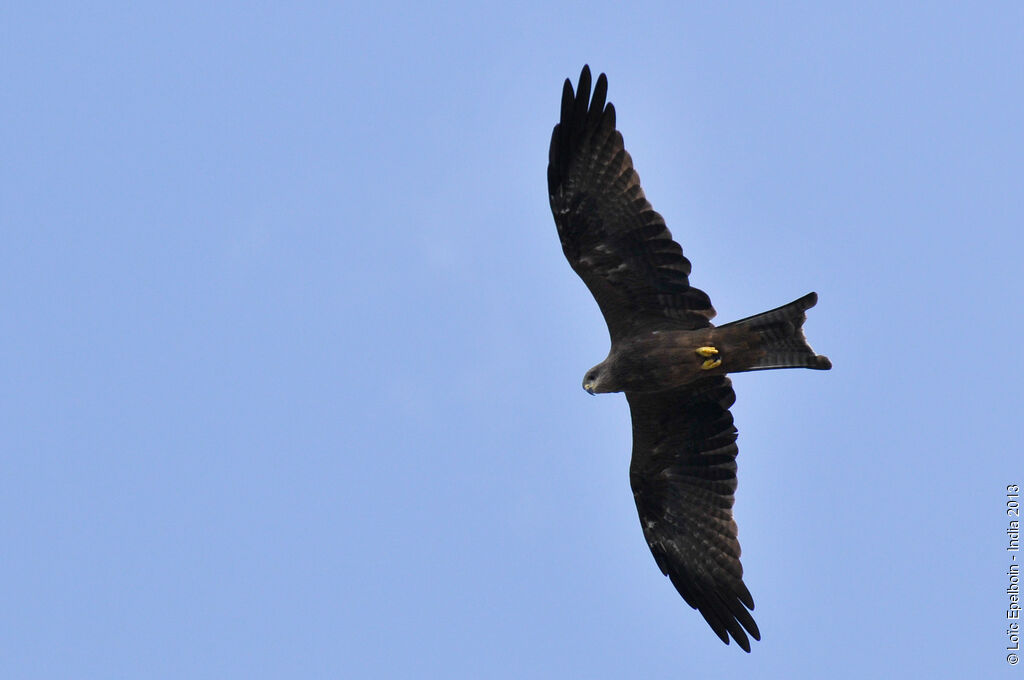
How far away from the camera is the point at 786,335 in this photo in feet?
41.7

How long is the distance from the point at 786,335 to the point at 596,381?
1.99 metres

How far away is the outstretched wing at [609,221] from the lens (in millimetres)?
12969

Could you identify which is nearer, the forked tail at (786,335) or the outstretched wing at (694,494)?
the forked tail at (786,335)

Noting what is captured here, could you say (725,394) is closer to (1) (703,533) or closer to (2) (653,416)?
(2) (653,416)

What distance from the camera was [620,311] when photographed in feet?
43.9

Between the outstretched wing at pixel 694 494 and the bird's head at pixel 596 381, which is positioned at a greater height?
the bird's head at pixel 596 381

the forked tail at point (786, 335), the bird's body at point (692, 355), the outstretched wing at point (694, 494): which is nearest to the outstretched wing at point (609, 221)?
the bird's body at point (692, 355)

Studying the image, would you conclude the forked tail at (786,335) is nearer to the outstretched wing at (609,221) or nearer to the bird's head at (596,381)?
the outstretched wing at (609,221)

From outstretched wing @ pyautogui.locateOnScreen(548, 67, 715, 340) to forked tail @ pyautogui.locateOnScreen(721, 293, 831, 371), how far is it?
62 centimetres

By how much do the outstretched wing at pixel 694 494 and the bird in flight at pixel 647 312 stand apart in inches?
0.8

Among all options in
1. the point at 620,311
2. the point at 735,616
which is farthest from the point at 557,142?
the point at 735,616

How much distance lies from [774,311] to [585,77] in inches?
118

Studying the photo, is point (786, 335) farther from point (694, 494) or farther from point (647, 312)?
point (694, 494)

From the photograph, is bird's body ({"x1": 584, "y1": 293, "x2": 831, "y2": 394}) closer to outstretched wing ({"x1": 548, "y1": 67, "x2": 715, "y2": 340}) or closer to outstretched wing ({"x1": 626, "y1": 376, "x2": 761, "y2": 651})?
outstretched wing ({"x1": 548, "y1": 67, "x2": 715, "y2": 340})
